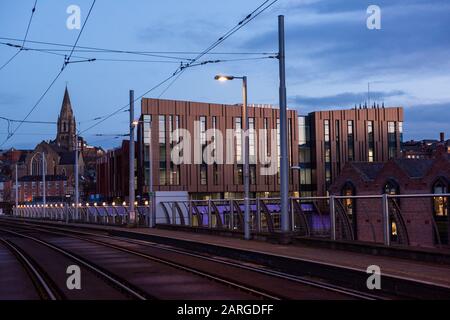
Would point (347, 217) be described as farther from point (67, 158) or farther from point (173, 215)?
point (67, 158)

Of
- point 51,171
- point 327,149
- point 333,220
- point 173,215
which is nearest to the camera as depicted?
point 333,220

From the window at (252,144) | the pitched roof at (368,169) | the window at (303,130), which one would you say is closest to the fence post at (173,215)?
the pitched roof at (368,169)

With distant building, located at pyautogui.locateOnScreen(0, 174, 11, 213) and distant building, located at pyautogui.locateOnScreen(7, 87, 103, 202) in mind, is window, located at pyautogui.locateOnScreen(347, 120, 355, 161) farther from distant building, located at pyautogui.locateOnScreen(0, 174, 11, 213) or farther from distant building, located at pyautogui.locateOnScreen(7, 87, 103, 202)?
distant building, located at pyautogui.locateOnScreen(0, 174, 11, 213)

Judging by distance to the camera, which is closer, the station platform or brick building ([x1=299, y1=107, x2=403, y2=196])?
the station platform

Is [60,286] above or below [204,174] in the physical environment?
below

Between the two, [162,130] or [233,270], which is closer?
[233,270]

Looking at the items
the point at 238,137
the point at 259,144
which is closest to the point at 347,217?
the point at 238,137

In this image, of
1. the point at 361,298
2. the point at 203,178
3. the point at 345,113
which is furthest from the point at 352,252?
the point at 345,113

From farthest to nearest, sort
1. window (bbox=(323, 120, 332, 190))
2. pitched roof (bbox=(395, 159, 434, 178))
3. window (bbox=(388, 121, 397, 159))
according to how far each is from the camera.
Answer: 1. window (bbox=(388, 121, 397, 159))
2. window (bbox=(323, 120, 332, 190))
3. pitched roof (bbox=(395, 159, 434, 178))

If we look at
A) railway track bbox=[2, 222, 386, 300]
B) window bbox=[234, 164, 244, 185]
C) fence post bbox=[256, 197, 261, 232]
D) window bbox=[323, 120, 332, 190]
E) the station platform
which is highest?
window bbox=[323, 120, 332, 190]

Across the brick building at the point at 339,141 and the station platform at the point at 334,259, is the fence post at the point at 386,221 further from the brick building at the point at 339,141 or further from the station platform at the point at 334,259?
the brick building at the point at 339,141

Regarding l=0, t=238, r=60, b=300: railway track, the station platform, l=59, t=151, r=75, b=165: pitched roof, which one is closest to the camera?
the station platform

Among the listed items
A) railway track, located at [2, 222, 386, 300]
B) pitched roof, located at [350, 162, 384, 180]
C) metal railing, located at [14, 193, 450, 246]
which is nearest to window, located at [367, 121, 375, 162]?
pitched roof, located at [350, 162, 384, 180]
